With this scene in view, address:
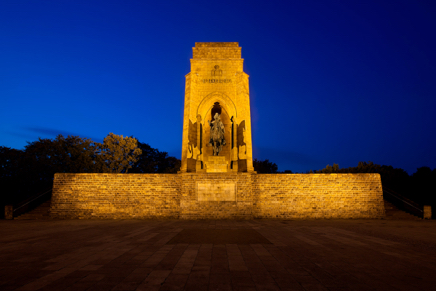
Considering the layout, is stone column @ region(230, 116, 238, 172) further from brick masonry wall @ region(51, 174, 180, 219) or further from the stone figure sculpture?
brick masonry wall @ region(51, 174, 180, 219)

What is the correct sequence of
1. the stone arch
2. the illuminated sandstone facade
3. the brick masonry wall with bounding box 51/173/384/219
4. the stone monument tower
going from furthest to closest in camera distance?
the stone arch < the stone monument tower < the brick masonry wall with bounding box 51/173/384/219 < the illuminated sandstone facade

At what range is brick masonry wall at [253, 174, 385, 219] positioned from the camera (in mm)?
14344

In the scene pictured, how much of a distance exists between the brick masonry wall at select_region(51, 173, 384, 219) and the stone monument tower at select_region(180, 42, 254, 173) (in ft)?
7.71

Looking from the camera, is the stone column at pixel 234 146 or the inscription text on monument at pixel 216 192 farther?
the stone column at pixel 234 146

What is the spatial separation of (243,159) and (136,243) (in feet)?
36.0

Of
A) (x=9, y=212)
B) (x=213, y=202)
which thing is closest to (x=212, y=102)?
(x=213, y=202)

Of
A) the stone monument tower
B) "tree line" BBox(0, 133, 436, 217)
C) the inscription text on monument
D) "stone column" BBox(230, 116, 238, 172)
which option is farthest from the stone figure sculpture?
"tree line" BBox(0, 133, 436, 217)

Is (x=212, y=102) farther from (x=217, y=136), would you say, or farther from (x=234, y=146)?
(x=234, y=146)

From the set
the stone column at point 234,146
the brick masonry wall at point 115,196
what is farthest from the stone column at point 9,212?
the stone column at point 234,146

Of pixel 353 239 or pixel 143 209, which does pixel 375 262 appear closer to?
pixel 353 239

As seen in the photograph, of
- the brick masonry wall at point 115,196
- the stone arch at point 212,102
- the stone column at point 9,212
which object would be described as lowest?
the stone column at point 9,212

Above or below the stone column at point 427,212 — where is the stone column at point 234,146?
above

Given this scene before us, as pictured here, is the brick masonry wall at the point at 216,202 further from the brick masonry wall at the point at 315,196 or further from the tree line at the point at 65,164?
the tree line at the point at 65,164

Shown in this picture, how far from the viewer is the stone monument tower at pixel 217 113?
55.3ft
